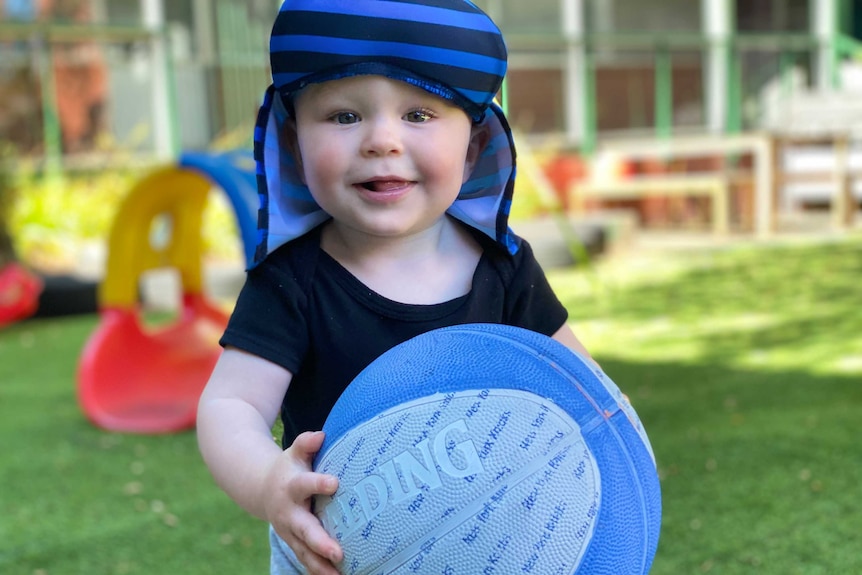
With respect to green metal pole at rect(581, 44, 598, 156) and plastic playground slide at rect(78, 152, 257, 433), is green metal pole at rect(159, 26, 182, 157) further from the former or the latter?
plastic playground slide at rect(78, 152, 257, 433)

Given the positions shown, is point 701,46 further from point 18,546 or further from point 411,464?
point 411,464

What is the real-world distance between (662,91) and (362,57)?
12961 mm

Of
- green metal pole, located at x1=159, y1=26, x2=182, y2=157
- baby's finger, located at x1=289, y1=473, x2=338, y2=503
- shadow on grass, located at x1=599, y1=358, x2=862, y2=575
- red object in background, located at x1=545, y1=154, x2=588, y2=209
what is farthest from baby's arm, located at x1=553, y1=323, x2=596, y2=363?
red object in background, located at x1=545, y1=154, x2=588, y2=209

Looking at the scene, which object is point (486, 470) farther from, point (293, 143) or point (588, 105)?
point (588, 105)

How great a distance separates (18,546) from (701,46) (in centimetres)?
1300

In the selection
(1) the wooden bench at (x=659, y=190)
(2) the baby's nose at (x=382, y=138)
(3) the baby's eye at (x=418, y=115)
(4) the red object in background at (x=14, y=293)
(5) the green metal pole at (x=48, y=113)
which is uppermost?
(3) the baby's eye at (x=418, y=115)

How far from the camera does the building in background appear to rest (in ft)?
34.4

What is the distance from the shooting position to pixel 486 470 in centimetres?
141

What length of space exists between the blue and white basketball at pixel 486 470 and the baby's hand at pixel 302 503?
0.07ft

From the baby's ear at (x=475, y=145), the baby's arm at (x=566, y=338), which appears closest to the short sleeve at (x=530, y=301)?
the baby's arm at (x=566, y=338)

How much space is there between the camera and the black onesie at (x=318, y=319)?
176 cm

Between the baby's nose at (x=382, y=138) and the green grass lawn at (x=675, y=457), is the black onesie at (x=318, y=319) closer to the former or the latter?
the baby's nose at (x=382, y=138)

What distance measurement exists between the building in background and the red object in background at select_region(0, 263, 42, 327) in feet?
11.4

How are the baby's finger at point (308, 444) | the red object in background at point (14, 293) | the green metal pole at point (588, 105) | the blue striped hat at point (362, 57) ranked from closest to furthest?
the baby's finger at point (308, 444) < the blue striped hat at point (362, 57) < the red object in background at point (14, 293) < the green metal pole at point (588, 105)
